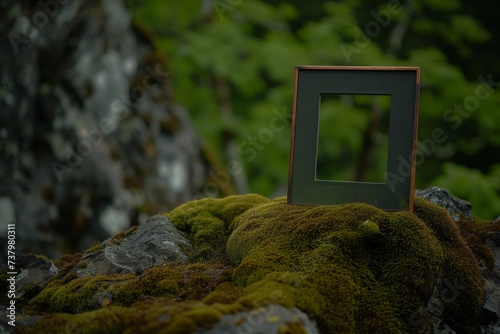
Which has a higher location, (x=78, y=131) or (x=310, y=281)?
(x=78, y=131)

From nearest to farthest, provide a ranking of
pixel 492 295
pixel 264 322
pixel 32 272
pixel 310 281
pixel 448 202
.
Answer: pixel 264 322, pixel 310 281, pixel 492 295, pixel 32 272, pixel 448 202

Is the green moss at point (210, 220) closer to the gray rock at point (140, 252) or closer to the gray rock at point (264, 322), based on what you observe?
the gray rock at point (140, 252)

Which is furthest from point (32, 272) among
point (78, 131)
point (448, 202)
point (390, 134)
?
point (78, 131)

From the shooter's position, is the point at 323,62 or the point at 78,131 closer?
the point at 78,131

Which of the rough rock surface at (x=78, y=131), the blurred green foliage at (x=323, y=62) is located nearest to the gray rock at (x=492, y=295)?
the rough rock surface at (x=78, y=131)

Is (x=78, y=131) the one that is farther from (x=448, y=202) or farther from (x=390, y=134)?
(x=390, y=134)

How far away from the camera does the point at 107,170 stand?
26.3 feet

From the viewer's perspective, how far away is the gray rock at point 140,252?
3.31 metres

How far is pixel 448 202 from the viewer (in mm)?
4094

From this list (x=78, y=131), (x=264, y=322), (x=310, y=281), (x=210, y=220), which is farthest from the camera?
(x=78, y=131)

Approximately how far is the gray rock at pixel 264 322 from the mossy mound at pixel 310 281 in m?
0.04

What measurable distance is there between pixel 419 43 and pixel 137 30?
7906 millimetres

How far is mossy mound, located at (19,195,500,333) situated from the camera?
2512mm

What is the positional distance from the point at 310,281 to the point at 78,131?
6029 millimetres
